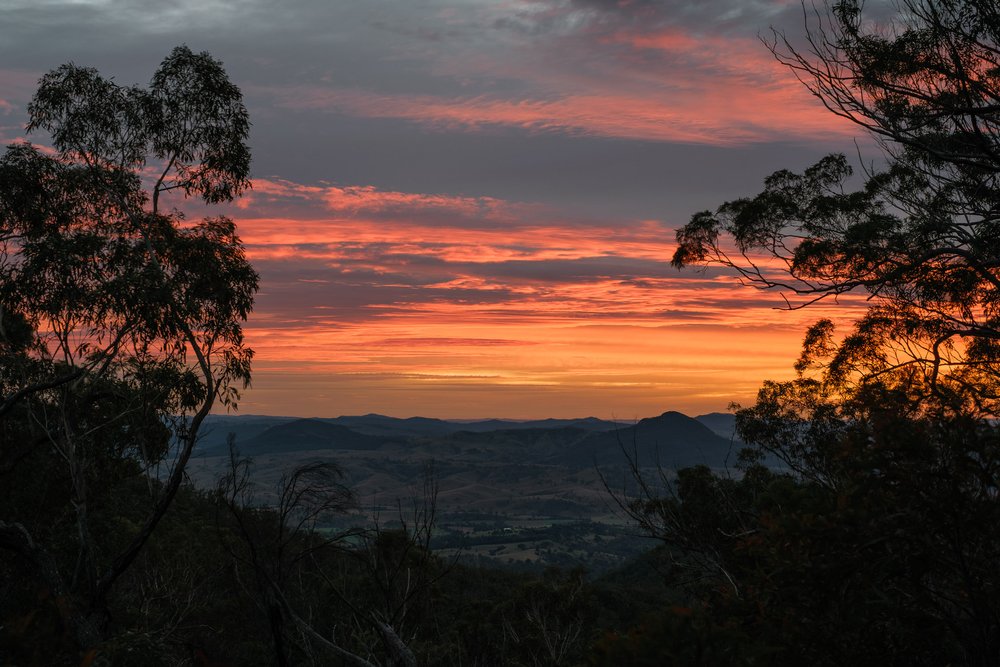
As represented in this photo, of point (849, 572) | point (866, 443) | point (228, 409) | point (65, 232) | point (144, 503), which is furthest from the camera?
point (144, 503)

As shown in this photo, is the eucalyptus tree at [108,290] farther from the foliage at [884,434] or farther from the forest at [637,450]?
the foliage at [884,434]

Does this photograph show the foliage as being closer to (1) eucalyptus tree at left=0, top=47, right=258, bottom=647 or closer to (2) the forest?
(2) the forest

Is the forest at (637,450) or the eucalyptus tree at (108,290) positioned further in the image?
the eucalyptus tree at (108,290)

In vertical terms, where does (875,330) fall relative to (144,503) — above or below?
above

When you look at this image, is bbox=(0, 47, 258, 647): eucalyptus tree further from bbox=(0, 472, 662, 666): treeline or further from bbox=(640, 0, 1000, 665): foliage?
bbox=(640, 0, 1000, 665): foliage

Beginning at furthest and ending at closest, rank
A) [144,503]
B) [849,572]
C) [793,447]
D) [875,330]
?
[144,503]
[793,447]
[875,330]
[849,572]

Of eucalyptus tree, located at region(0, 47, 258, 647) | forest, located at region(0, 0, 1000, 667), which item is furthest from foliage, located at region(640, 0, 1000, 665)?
eucalyptus tree, located at region(0, 47, 258, 647)

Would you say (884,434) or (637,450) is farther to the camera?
(637,450)

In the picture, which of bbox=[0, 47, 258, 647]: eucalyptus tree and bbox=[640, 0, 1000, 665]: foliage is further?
bbox=[0, 47, 258, 647]: eucalyptus tree

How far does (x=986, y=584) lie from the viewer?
8.30 m

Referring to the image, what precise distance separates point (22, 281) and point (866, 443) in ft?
55.3

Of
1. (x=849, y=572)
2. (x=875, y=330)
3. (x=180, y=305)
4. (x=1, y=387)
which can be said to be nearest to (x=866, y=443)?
(x=849, y=572)

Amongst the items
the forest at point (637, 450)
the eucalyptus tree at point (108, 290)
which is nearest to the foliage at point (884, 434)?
the forest at point (637, 450)

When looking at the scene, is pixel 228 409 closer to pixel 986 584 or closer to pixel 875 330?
pixel 986 584
